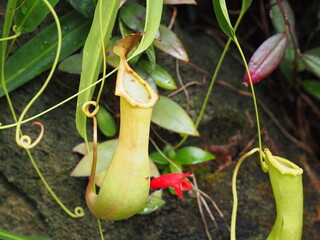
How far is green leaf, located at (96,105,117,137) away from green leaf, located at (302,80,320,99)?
63 centimetres

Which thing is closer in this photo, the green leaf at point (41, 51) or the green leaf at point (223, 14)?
the green leaf at point (223, 14)

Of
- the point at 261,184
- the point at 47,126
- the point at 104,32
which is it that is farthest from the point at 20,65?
the point at 261,184

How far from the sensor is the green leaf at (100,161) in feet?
3.43

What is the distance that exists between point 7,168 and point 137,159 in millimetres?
473

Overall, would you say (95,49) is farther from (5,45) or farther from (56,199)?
(56,199)

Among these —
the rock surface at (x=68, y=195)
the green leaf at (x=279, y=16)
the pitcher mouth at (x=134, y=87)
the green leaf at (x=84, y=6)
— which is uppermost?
the green leaf at (x=84, y=6)


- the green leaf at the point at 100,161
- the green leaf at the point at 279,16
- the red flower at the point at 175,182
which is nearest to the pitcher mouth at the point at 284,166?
the red flower at the point at 175,182

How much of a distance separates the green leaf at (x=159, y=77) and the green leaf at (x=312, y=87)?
512 millimetres

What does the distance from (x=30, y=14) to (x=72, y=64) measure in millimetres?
154

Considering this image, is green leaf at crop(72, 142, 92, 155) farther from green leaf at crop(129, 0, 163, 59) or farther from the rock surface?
green leaf at crop(129, 0, 163, 59)

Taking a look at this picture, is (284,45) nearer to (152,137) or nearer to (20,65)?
(152,137)

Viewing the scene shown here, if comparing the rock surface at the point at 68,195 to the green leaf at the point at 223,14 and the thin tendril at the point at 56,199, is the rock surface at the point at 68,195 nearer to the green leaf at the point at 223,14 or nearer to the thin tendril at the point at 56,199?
the thin tendril at the point at 56,199

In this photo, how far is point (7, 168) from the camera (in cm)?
112

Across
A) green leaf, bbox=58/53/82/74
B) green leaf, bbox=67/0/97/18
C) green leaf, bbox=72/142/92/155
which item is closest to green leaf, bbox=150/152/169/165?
green leaf, bbox=72/142/92/155
